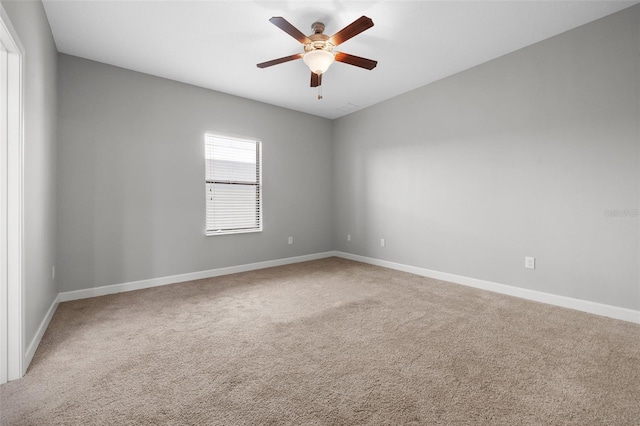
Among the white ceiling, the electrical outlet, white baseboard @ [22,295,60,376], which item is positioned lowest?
white baseboard @ [22,295,60,376]

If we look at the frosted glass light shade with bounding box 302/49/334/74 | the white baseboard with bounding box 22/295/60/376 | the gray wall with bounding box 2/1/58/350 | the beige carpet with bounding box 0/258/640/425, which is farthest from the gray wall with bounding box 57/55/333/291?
the frosted glass light shade with bounding box 302/49/334/74

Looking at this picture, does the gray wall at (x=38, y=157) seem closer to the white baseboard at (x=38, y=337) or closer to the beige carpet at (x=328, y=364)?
the white baseboard at (x=38, y=337)

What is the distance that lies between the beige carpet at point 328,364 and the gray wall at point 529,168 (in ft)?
1.81

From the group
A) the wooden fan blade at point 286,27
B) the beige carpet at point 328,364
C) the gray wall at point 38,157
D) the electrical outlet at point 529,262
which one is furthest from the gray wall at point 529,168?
the gray wall at point 38,157

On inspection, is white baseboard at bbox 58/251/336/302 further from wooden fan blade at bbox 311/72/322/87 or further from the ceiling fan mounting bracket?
the ceiling fan mounting bracket

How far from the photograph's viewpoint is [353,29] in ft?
7.53

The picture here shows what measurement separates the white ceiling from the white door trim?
1172mm

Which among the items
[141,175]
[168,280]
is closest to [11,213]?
[141,175]

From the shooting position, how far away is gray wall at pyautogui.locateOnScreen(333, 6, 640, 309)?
262 centimetres

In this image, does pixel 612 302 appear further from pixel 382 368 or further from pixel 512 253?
pixel 382 368

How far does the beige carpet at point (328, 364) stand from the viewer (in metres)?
1.46

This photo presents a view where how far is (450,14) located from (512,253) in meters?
2.57

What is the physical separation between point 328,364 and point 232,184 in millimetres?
3268

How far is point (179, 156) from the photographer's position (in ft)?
12.9
